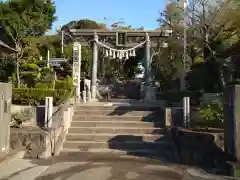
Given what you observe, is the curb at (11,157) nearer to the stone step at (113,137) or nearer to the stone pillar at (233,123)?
the stone step at (113,137)

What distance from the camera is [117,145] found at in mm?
11828

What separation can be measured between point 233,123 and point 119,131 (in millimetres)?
5614

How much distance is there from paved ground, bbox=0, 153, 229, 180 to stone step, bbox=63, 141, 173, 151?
1.41m

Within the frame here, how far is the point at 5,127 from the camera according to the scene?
9594mm

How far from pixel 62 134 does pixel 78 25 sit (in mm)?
33816

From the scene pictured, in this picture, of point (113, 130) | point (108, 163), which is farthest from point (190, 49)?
point (108, 163)

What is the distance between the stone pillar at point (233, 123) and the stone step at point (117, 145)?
3.59 metres

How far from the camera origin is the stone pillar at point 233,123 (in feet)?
25.3

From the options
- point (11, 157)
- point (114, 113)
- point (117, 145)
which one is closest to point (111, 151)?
point (117, 145)

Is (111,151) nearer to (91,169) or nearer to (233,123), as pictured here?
(91,169)

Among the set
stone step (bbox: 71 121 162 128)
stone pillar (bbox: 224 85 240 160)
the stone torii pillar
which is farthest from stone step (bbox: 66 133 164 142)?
the stone torii pillar

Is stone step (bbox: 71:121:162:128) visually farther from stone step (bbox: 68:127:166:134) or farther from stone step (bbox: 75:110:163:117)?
stone step (bbox: 75:110:163:117)

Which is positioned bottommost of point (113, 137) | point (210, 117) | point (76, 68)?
point (113, 137)

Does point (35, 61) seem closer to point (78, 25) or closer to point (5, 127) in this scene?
point (5, 127)
